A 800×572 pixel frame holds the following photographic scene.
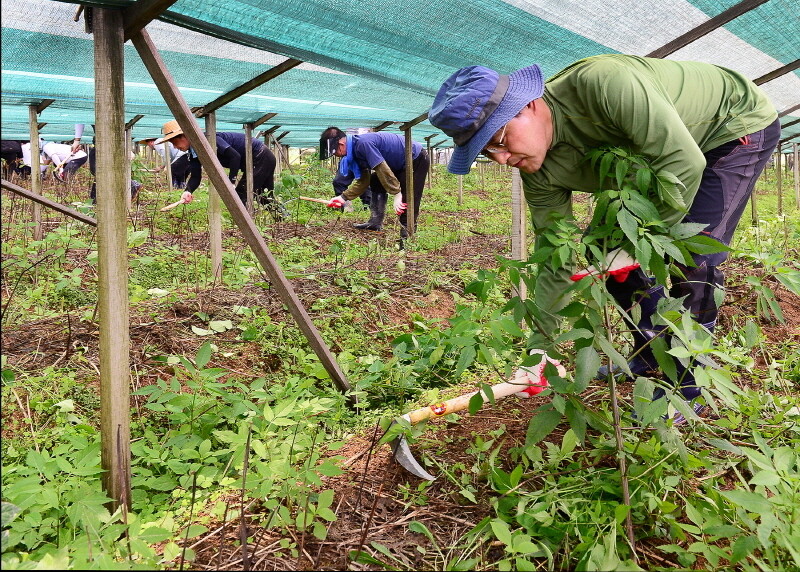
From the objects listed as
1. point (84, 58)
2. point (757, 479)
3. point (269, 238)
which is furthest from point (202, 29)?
point (269, 238)

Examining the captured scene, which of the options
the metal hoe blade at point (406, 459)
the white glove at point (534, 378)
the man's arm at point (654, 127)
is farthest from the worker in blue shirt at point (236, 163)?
the man's arm at point (654, 127)

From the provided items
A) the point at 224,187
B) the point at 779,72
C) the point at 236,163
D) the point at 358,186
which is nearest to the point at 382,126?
the point at 358,186

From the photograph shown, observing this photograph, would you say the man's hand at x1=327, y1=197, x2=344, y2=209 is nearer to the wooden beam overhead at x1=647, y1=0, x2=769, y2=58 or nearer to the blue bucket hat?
the wooden beam overhead at x1=647, y1=0, x2=769, y2=58

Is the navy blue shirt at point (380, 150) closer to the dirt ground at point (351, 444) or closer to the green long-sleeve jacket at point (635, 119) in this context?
the dirt ground at point (351, 444)

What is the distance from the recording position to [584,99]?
6.04ft

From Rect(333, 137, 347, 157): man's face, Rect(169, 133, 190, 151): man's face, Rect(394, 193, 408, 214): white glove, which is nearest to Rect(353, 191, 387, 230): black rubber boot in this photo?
Rect(394, 193, 408, 214): white glove

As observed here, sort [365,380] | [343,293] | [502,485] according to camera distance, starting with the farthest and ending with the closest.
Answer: [343,293] < [365,380] < [502,485]

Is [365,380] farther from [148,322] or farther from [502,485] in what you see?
[148,322]

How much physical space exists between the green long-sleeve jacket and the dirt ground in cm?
54

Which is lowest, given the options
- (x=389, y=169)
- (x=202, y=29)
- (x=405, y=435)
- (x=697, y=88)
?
(x=389, y=169)

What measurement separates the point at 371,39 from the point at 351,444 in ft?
6.82

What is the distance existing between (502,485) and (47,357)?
86.5 inches

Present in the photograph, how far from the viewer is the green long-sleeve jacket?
1.68m

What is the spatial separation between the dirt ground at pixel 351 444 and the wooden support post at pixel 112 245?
44cm
